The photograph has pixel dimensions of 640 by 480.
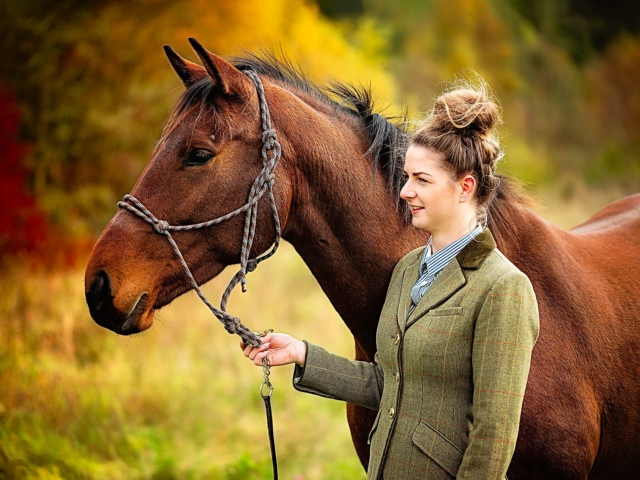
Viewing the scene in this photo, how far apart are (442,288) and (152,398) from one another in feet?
15.6

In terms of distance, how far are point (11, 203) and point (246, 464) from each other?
5801 mm

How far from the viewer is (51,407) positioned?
5.45 m

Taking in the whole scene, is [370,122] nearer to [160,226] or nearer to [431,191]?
[431,191]

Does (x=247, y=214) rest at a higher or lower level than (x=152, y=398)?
higher

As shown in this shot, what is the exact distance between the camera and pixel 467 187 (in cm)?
177

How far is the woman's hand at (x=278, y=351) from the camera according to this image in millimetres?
2094

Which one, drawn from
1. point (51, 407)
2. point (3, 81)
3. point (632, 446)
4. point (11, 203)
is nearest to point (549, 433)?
point (632, 446)

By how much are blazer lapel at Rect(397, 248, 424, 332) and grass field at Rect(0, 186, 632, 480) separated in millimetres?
1596

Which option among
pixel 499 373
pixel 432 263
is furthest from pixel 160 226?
pixel 499 373

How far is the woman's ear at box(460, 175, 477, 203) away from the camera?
1.76m

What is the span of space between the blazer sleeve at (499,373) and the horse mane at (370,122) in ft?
2.47

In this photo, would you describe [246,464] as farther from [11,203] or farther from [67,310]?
[11,203]

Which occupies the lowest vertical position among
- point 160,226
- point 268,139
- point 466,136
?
point 160,226

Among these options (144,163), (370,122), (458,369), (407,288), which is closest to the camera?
(458,369)
